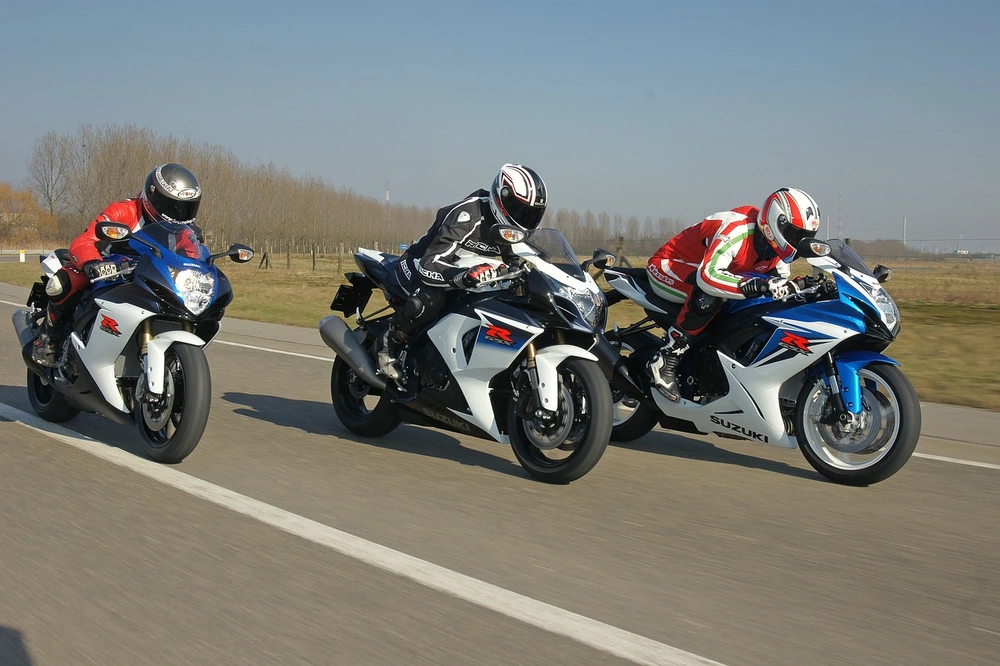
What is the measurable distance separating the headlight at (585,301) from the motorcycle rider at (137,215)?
8.01ft

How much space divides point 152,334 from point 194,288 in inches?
15.7

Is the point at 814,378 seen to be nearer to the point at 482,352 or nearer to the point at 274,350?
the point at 482,352

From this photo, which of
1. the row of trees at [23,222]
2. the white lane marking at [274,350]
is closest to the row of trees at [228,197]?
the row of trees at [23,222]

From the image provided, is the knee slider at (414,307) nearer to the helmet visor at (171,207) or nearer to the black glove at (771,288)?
the helmet visor at (171,207)

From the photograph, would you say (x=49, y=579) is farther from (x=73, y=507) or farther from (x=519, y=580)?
(x=519, y=580)

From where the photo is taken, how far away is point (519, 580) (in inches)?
155

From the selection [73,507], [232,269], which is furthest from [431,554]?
[232,269]

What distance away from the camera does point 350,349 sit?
6707 millimetres

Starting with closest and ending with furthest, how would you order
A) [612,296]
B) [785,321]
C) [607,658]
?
[607,658] < [785,321] < [612,296]

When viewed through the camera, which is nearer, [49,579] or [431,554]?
[49,579]

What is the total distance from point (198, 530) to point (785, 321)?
354 cm

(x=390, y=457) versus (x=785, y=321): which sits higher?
(x=785, y=321)

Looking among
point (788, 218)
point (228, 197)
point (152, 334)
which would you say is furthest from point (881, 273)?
point (228, 197)

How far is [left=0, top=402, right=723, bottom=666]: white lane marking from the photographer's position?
3.27 metres
